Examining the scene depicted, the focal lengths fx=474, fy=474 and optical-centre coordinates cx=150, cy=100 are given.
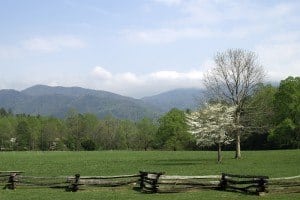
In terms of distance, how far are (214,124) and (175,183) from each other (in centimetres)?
2770

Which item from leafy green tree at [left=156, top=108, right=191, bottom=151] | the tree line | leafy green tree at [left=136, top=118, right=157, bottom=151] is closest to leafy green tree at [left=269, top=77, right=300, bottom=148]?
the tree line

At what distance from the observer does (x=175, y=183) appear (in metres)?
27.5

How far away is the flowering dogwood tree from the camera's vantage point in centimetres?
5422

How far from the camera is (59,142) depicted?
15562 centimetres

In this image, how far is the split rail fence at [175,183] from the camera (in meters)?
26.2

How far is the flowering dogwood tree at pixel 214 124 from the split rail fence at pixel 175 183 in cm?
2408

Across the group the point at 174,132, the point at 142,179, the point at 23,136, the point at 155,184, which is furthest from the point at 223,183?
Answer: the point at 23,136

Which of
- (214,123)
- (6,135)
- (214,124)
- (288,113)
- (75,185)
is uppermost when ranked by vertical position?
(288,113)

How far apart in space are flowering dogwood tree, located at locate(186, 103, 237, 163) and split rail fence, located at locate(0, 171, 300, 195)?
79.0 feet

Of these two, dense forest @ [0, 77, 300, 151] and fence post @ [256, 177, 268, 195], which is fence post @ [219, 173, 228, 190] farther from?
dense forest @ [0, 77, 300, 151]

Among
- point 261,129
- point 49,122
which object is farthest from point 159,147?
point 261,129

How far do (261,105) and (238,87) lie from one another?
4.18 meters

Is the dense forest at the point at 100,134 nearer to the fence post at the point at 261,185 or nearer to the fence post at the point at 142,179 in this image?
the fence post at the point at 142,179

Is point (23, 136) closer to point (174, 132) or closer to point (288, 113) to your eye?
point (174, 132)
